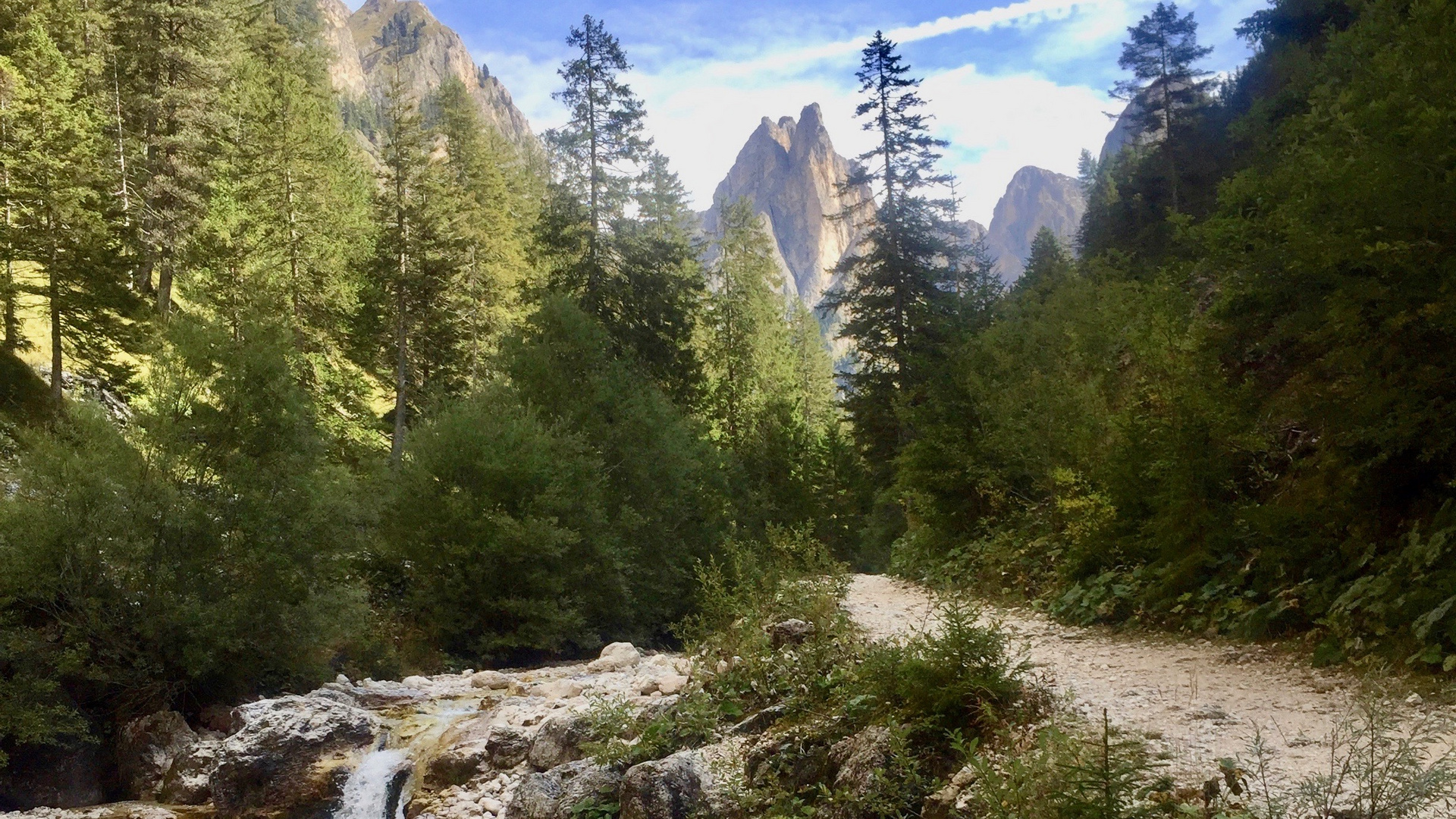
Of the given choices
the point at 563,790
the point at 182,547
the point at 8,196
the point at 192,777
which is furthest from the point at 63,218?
the point at 563,790

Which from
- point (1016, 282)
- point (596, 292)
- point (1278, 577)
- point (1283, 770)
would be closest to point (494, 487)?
point (596, 292)

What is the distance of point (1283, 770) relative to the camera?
4.16 m

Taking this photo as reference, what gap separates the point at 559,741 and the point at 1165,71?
3483 cm

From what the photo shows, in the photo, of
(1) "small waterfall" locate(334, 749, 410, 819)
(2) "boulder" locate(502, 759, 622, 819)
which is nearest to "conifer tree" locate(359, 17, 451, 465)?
(1) "small waterfall" locate(334, 749, 410, 819)

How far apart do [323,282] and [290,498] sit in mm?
19374

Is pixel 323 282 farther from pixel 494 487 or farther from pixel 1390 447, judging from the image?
pixel 1390 447

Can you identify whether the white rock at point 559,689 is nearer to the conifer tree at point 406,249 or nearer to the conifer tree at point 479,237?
the conifer tree at point 479,237

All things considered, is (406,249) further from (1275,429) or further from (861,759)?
(861,759)

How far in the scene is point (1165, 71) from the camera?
32594 mm

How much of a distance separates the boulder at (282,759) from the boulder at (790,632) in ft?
18.1

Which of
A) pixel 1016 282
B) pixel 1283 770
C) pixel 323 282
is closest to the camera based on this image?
pixel 1283 770

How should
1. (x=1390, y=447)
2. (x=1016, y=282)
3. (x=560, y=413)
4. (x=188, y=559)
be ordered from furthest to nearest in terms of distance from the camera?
(x=1016, y=282) → (x=560, y=413) → (x=188, y=559) → (x=1390, y=447)

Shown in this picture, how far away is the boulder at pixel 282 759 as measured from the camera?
30.9 feet

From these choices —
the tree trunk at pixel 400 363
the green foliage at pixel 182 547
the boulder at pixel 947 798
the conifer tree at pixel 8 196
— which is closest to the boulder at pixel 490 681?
the green foliage at pixel 182 547
